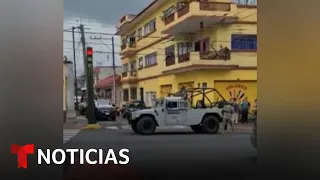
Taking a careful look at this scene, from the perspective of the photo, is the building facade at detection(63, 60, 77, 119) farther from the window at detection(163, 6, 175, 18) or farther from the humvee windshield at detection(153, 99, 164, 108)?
the humvee windshield at detection(153, 99, 164, 108)

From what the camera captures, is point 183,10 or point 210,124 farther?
point 183,10

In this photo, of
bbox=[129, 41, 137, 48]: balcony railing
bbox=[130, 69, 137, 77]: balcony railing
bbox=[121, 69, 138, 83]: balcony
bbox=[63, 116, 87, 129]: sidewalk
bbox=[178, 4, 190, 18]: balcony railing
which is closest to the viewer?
bbox=[63, 116, 87, 129]: sidewalk

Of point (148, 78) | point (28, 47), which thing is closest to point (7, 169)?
point (28, 47)

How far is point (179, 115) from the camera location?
9.33 metres

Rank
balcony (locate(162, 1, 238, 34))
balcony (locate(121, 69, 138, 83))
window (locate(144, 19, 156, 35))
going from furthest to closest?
1. balcony (locate(162, 1, 238, 34))
2. balcony (locate(121, 69, 138, 83))
3. window (locate(144, 19, 156, 35))

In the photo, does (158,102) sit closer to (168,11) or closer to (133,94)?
(133,94)

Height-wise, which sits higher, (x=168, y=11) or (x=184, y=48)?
(x=168, y=11)

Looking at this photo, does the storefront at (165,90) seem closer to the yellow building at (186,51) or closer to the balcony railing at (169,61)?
the yellow building at (186,51)

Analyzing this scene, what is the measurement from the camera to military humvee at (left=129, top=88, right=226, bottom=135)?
30.1 ft

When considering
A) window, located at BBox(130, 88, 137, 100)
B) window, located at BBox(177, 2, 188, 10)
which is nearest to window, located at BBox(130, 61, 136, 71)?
window, located at BBox(130, 88, 137, 100)

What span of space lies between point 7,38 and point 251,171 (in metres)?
2.05

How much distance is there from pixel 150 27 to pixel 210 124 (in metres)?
3.01

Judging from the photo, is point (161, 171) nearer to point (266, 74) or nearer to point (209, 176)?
point (209, 176)

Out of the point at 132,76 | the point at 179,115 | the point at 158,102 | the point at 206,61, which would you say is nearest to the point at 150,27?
the point at 132,76
